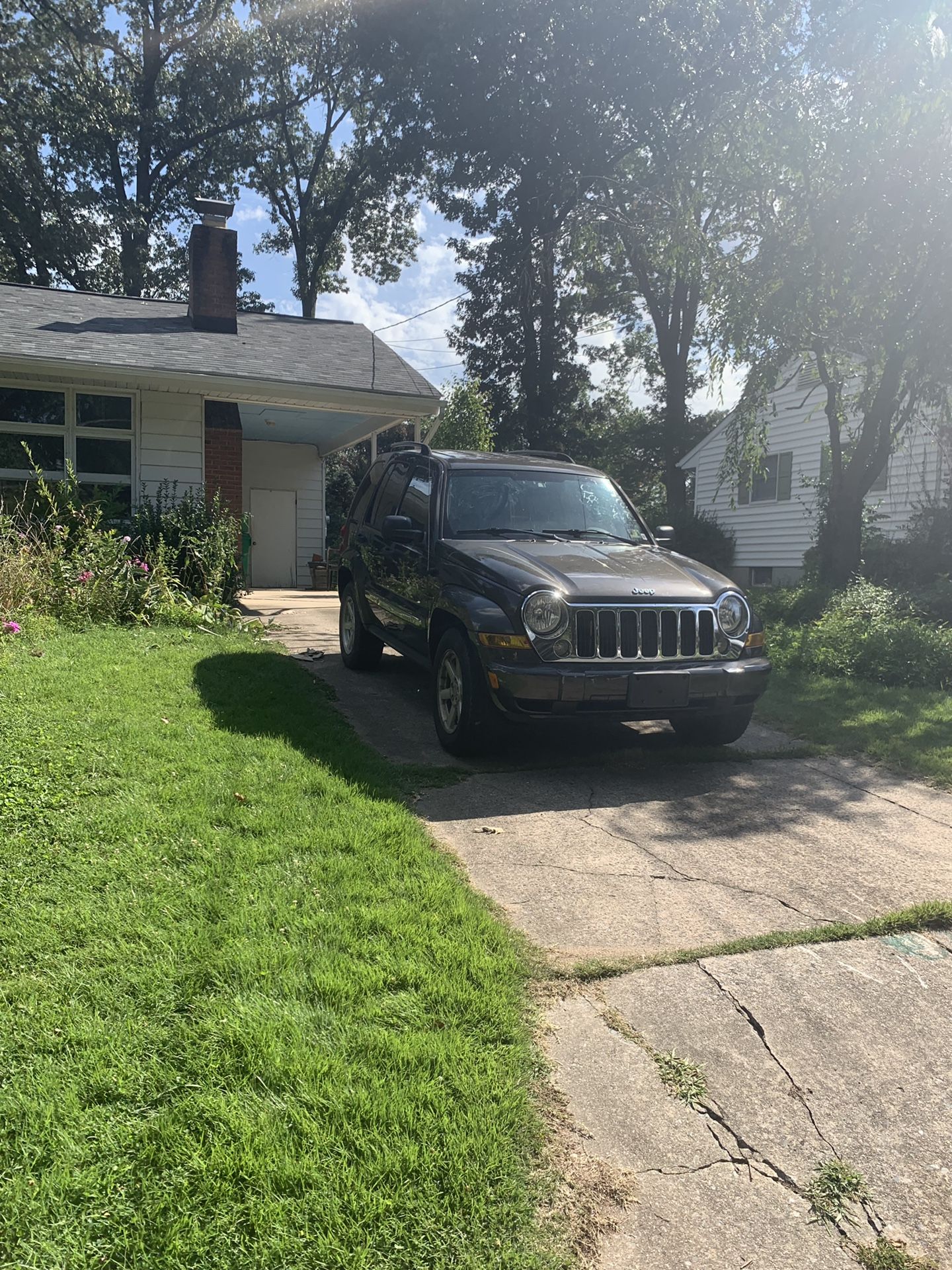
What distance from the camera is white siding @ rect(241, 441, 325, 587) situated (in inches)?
760

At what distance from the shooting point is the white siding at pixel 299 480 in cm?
1931

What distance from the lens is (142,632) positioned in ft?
28.0

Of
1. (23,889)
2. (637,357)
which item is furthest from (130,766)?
(637,357)

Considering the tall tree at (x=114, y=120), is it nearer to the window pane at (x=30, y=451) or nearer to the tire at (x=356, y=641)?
the window pane at (x=30, y=451)

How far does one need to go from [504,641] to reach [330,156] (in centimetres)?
3316

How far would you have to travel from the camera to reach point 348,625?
8516mm

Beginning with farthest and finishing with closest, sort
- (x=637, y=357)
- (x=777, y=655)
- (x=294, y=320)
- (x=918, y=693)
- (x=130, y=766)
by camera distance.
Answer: (x=637, y=357), (x=294, y=320), (x=777, y=655), (x=918, y=693), (x=130, y=766)

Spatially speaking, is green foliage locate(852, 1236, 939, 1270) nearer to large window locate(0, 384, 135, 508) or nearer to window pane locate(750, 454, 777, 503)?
large window locate(0, 384, 135, 508)

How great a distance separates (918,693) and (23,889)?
288 inches

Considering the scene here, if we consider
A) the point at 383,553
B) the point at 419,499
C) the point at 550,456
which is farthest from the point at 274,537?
the point at 419,499

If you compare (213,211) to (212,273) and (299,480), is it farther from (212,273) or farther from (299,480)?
(299,480)

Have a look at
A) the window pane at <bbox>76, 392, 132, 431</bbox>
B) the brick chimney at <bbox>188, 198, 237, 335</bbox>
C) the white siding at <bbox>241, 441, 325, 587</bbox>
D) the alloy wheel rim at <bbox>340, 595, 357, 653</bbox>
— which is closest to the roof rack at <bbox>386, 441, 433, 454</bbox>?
the alloy wheel rim at <bbox>340, 595, 357, 653</bbox>

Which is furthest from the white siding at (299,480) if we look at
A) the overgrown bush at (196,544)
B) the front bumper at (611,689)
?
the front bumper at (611,689)

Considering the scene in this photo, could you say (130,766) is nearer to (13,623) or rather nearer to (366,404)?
(13,623)
